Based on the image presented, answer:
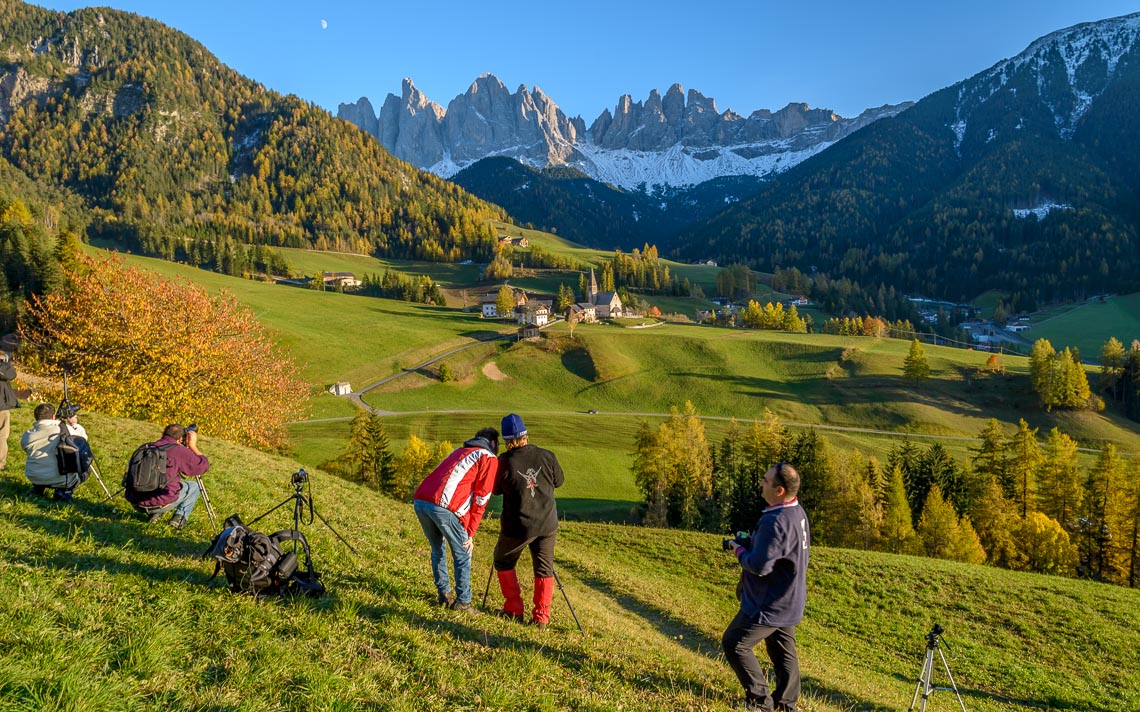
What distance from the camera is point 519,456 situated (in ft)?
33.2

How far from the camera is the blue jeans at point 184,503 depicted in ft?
38.4

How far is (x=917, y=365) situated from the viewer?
10500 centimetres

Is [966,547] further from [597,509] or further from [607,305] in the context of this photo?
[607,305]

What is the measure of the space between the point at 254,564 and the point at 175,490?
5.13m

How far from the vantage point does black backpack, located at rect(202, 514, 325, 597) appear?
8250 mm

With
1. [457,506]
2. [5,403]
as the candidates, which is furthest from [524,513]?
[5,403]

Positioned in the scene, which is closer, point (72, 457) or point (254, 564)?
point (254, 564)

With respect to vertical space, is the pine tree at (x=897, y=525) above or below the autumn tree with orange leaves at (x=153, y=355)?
below

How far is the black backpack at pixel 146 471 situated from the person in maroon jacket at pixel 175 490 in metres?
0.18

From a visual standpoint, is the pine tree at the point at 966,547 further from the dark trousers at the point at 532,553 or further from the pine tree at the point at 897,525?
the dark trousers at the point at 532,553

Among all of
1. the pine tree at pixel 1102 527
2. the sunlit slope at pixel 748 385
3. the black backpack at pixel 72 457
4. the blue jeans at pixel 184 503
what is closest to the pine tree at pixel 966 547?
the pine tree at pixel 1102 527

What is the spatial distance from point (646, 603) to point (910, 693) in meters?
8.03

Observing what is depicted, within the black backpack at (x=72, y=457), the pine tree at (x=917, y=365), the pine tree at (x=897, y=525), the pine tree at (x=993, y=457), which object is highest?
the black backpack at (x=72, y=457)

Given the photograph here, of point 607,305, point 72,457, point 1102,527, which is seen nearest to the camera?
point 72,457
